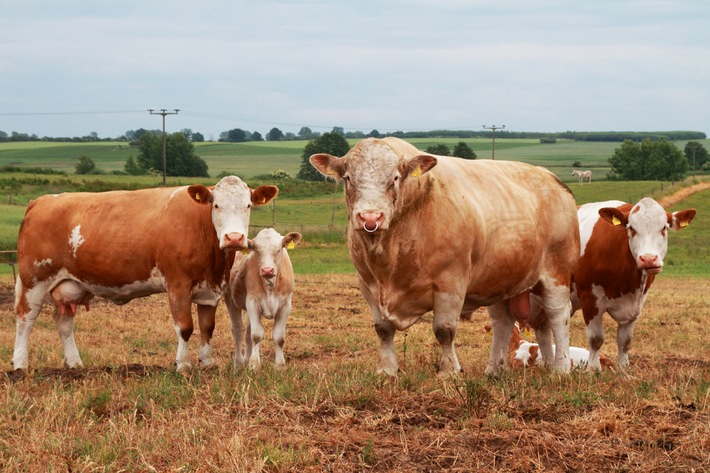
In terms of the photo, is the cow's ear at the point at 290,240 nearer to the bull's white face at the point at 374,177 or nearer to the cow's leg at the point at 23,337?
the cow's leg at the point at 23,337

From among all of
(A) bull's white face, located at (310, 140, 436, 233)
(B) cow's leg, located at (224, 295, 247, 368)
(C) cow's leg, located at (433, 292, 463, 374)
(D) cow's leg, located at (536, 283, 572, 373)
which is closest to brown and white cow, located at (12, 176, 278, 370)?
(B) cow's leg, located at (224, 295, 247, 368)

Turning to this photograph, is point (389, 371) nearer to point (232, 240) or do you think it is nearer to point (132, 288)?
point (232, 240)

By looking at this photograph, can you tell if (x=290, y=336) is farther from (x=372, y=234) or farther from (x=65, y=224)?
(x=372, y=234)

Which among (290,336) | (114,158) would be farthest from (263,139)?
(290,336)

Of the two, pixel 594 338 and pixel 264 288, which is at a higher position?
pixel 264 288

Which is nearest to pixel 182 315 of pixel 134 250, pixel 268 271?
pixel 134 250

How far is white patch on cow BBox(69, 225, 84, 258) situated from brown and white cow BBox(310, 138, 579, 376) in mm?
3876

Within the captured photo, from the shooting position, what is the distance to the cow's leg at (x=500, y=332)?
31.6 feet

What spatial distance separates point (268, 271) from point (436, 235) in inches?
150

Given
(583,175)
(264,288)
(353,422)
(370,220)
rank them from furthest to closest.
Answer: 1. (583,175)
2. (264,288)
3. (370,220)
4. (353,422)

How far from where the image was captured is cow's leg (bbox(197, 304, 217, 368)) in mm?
10453

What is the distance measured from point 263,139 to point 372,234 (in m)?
149

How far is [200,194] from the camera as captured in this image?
1005cm

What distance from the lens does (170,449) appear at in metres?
5.62
